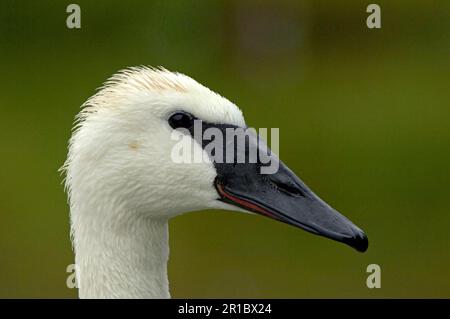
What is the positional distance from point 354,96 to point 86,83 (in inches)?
96.0

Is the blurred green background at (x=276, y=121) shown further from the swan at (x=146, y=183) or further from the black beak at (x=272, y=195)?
the black beak at (x=272, y=195)

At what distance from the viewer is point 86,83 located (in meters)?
10.5

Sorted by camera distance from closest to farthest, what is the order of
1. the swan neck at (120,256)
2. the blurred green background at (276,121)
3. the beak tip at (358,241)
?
the beak tip at (358,241)
the swan neck at (120,256)
the blurred green background at (276,121)

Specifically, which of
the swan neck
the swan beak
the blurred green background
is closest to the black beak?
the swan beak

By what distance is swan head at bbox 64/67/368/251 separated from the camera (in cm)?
382

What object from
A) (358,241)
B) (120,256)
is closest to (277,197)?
(358,241)

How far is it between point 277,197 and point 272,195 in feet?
0.06

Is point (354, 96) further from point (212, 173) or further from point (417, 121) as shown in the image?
point (212, 173)

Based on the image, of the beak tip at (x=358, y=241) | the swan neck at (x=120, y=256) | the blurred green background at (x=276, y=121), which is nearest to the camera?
the beak tip at (x=358, y=241)

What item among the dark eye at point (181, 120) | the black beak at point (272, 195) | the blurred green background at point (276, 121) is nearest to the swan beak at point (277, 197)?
the black beak at point (272, 195)

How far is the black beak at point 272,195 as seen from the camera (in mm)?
3869

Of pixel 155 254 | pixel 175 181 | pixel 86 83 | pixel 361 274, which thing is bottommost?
pixel 361 274

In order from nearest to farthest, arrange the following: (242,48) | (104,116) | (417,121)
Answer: (104,116), (417,121), (242,48)

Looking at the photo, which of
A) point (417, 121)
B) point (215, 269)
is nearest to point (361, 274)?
point (215, 269)
